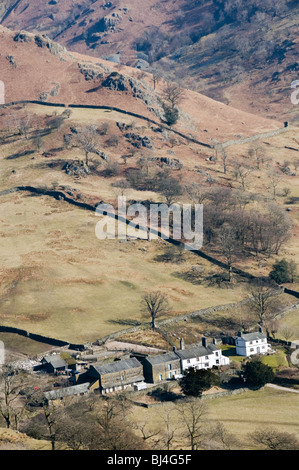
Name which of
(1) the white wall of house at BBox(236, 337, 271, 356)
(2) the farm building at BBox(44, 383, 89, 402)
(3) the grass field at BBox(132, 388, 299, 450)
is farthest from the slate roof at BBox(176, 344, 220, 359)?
(2) the farm building at BBox(44, 383, 89, 402)

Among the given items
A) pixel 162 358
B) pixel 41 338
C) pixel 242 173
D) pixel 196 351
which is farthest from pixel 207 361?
pixel 242 173

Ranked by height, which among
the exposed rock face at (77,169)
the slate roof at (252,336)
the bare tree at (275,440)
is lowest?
the bare tree at (275,440)

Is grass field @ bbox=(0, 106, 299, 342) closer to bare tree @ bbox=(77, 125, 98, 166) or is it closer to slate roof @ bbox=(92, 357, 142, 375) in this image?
bare tree @ bbox=(77, 125, 98, 166)

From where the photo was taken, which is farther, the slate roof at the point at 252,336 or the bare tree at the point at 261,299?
the bare tree at the point at 261,299

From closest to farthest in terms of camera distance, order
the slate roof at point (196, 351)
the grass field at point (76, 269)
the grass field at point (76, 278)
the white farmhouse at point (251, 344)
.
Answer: the slate roof at point (196, 351) < the white farmhouse at point (251, 344) < the grass field at point (76, 278) < the grass field at point (76, 269)

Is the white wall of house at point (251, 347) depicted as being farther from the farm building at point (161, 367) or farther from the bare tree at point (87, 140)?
the bare tree at point (87, 140)

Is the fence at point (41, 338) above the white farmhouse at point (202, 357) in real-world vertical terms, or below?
above

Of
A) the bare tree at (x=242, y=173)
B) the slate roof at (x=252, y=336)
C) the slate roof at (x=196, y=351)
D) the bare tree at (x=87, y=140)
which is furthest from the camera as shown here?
the bare tree at (x=87, y=140)

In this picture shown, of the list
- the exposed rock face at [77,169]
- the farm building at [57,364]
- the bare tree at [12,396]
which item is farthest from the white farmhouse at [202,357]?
the exposed rock face at [77,169]
